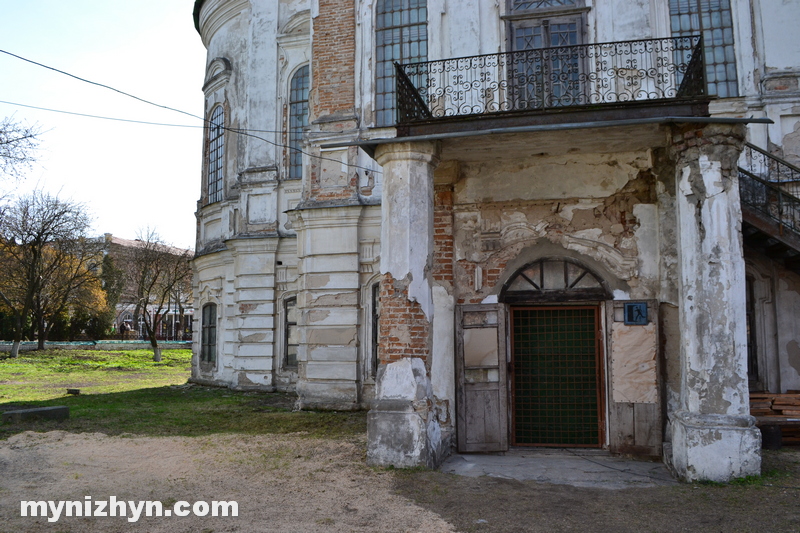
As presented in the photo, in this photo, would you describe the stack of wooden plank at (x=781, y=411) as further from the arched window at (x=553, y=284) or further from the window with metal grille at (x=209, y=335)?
the window with metal grille at (x=209, y=335)

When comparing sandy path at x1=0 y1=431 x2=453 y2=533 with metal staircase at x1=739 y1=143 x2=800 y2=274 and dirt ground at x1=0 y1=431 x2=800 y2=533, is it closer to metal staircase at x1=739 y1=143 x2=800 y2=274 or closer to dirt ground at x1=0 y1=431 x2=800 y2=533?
dirt ground at x1=0 y1=431 x2=800 y2=533

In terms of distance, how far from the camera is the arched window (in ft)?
29.7

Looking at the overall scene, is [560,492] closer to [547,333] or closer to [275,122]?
[547,333]

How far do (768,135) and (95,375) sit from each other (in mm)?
22223

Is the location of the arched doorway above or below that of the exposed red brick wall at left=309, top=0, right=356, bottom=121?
below

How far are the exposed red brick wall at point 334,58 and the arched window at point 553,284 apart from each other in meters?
6.09

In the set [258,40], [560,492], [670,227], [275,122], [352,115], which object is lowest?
[560,492]

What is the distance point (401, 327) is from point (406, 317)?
143mm

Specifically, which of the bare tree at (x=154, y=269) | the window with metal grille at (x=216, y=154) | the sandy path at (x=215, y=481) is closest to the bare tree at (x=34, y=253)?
the bare tree at (x=154, y=269)

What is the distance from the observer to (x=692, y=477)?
705cm

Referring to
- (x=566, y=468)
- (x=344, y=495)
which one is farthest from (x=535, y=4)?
(x=344, y=495)

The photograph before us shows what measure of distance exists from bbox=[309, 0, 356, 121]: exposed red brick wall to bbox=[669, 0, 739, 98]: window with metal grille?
20.9ft

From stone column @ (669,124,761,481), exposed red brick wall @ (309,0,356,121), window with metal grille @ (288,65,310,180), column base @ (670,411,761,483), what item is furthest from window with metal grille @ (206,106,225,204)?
column base @ (670,411,761,483)

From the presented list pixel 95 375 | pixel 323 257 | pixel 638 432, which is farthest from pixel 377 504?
pixel 95 375
